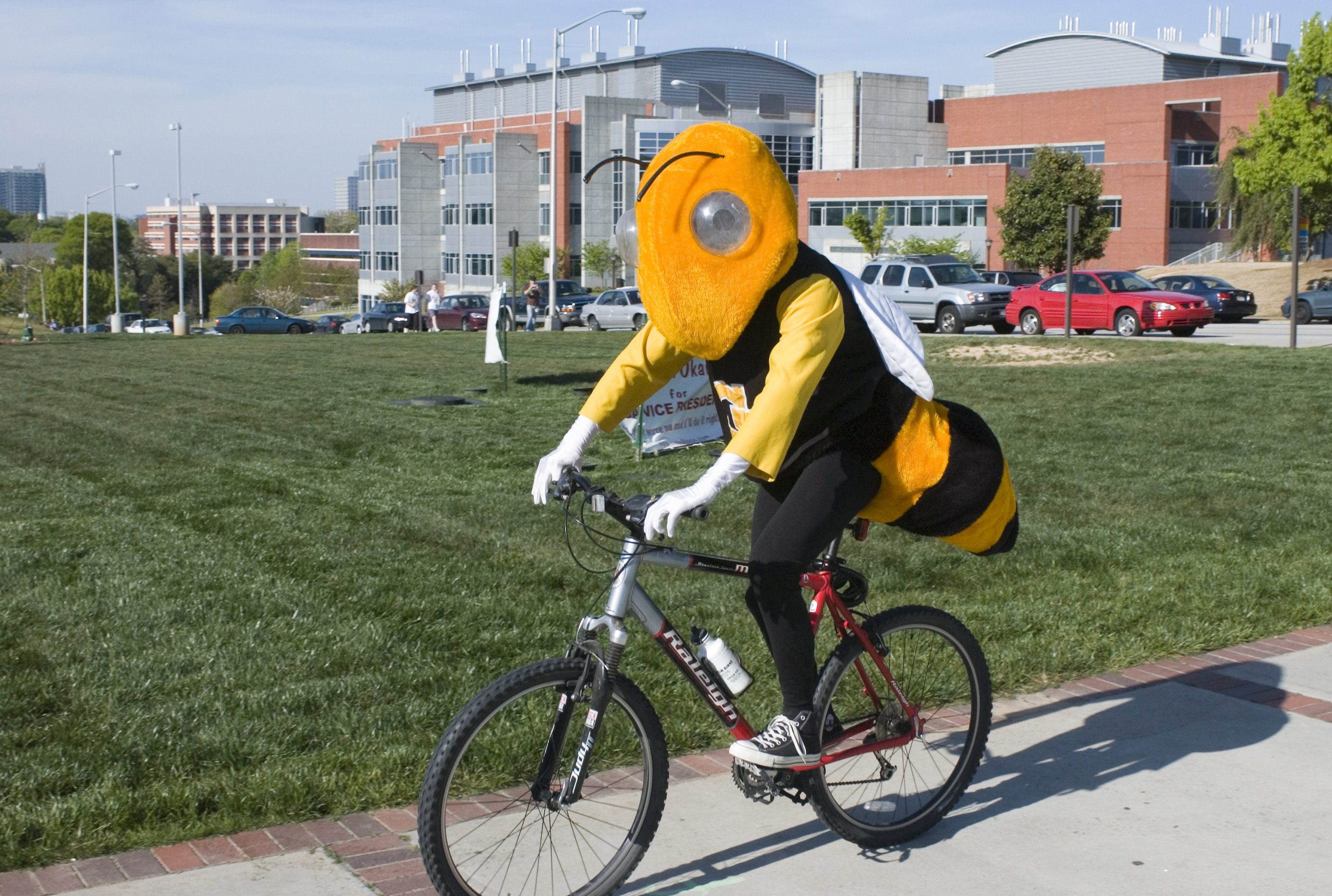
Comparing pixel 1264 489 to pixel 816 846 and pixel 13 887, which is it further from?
pixel 13 887

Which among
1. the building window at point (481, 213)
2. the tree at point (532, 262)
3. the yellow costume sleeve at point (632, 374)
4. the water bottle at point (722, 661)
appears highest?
the building window at point (481, 213)

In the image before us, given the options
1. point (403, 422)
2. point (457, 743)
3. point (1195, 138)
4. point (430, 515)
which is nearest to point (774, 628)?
point (457, 743)

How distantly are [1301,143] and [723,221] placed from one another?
50.7m

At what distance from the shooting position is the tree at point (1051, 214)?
182 ft

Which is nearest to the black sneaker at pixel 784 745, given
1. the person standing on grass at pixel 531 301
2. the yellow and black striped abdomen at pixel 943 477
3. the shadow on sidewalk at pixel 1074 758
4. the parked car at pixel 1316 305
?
the shadow on sidewalk at pixel 1074 758

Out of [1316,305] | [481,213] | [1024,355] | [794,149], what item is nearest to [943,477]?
[1024,355]

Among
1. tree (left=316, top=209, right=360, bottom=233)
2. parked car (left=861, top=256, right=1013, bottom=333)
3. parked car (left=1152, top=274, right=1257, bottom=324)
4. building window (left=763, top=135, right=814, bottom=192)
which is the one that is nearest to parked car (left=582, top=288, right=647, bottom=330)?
parked car (left=861, top=256, right=1013, bottom=333)

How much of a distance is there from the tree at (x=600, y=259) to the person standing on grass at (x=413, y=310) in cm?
3338

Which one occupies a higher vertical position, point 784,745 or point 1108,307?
point 1108,307

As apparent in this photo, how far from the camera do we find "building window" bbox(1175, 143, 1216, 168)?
73250 millimetres

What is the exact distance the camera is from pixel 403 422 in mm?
13484

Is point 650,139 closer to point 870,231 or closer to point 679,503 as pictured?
point 870,231

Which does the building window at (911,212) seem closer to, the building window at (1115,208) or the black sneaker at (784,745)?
the building window at (1115,208)

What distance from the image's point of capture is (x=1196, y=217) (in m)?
69.8
